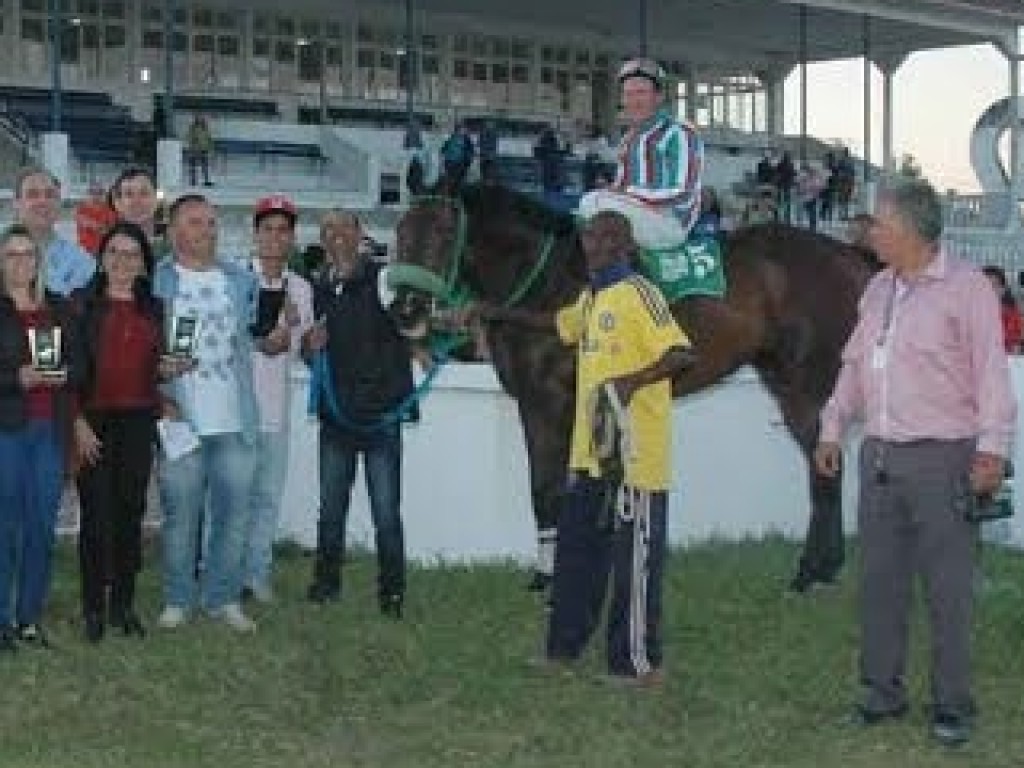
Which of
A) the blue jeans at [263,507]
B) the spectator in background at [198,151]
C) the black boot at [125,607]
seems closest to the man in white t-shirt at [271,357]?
the blue jeans at [263,507]

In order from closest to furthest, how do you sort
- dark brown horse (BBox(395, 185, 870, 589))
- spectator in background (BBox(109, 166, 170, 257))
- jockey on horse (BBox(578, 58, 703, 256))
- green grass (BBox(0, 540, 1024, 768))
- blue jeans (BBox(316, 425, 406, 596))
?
green grass (BBox(0, 540, 1024, 768)) → spectator in background (BBox(109, 166, 170, 257)) → blue jeans (BBox(316, 425, 406, 596)) → jockey on horse (BBox(578, 58, 703, 256)) → dark brown horse (BBox(395, 185, 870, 589))

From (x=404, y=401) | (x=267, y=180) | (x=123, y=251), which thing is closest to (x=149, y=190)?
(x=123, y=251)

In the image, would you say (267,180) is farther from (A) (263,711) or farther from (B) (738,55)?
(A) (263,711)

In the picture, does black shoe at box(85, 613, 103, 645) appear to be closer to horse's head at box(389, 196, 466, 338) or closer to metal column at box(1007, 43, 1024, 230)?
horse's head at box(389, 196, 466, 338)

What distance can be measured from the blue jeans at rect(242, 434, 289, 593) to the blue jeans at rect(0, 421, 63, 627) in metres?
1.05

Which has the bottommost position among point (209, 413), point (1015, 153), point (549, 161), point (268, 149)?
point (209, 413)

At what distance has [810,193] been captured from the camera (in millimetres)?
39750

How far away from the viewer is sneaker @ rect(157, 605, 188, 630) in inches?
359

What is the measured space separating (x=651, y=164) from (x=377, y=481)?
6.61ft

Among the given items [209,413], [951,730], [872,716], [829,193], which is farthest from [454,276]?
[829,193]

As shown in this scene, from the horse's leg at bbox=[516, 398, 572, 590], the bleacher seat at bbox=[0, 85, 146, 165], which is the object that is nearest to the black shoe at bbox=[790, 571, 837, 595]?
the horse's leg at bbox=[516, 398, 572, 590]

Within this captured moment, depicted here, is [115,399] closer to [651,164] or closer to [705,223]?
[651,164]

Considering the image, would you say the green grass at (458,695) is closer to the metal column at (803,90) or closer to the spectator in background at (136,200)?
the spectator in background at (136,200)

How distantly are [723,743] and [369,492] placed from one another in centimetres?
297
